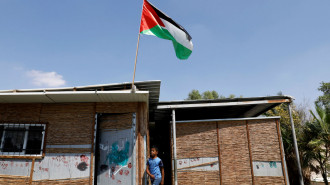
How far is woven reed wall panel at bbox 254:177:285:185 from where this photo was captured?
7.57 metres

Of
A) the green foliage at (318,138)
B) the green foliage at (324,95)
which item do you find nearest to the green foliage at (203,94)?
the green foliage at (324,95)

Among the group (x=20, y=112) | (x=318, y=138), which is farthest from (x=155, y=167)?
(x=318, y=138)

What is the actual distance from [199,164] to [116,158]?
3031 millimetres

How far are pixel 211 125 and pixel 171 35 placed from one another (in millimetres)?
3679

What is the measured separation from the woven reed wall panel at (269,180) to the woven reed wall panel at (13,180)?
24.9 feet

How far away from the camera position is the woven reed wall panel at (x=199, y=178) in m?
7.62

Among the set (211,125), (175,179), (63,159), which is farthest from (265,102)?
(63,159)

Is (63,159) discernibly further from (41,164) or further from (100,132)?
(100,132)

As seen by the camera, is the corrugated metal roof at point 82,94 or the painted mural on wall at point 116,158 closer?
the corrugated metal roof at point 82,94

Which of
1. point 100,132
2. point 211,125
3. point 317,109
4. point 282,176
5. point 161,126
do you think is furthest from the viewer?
point 161,126

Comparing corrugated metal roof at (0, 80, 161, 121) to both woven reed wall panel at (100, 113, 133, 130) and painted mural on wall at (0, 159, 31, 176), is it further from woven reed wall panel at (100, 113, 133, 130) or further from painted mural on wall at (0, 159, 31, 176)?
painted mural on wall at (0, 159, 31, 176)

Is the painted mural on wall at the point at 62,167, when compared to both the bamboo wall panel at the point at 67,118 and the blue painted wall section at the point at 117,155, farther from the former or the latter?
the blue painted wall section at the point at 117,155

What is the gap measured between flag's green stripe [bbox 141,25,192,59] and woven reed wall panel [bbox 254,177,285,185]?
16.7ft

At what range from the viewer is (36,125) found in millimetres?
6871
